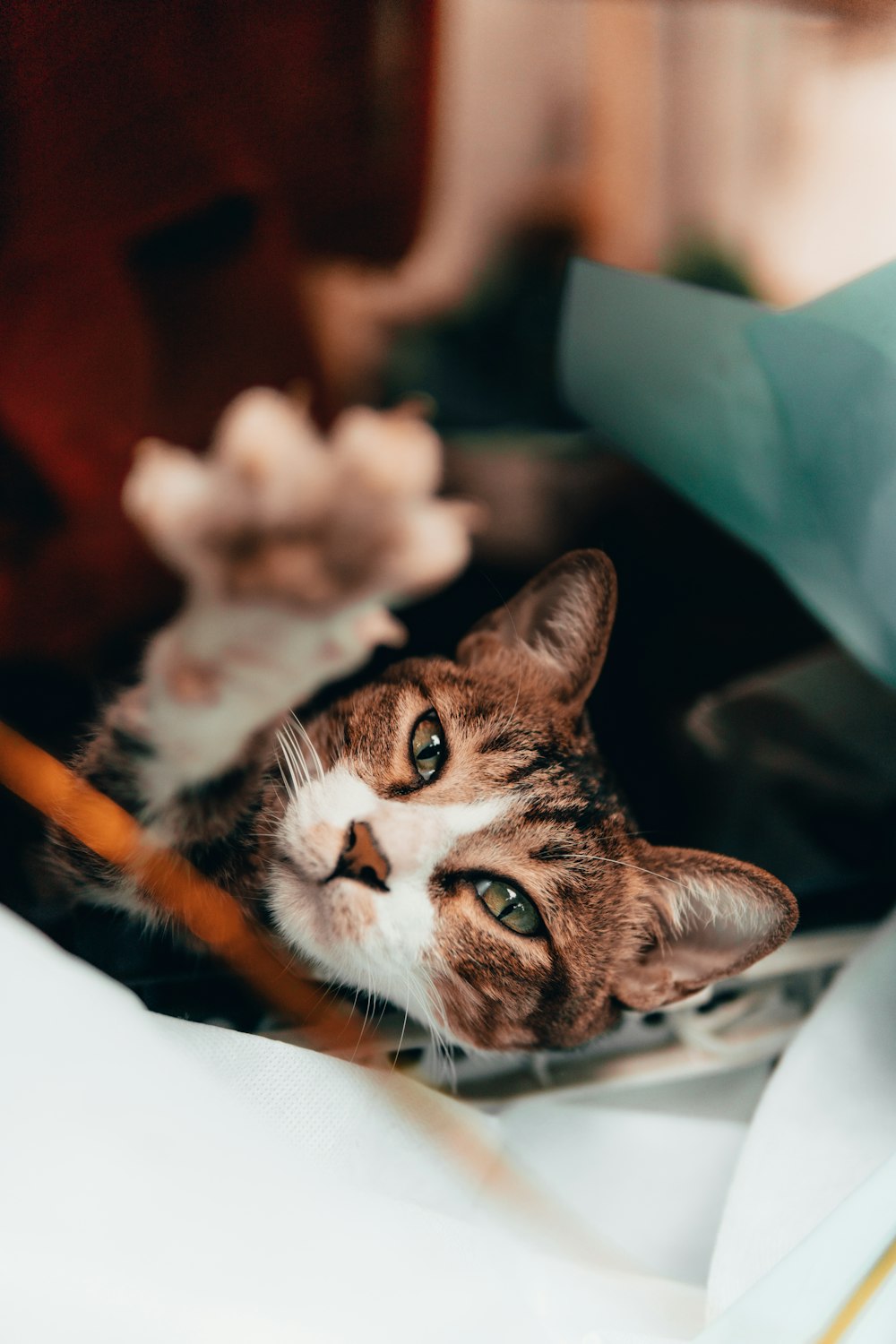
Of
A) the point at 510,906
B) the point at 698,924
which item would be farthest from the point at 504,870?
the point at 698,924

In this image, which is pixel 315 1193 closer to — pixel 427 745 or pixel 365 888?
pixel 365 888

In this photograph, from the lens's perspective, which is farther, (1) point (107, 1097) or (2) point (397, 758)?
(2) point (397, 758)

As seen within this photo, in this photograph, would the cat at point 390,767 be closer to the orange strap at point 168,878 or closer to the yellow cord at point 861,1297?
the orange strap at point 168,878

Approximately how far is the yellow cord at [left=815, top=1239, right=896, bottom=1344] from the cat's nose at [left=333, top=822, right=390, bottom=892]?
1.11 feet

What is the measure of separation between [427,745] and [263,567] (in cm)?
24

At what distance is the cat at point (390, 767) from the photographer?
1.89 ft

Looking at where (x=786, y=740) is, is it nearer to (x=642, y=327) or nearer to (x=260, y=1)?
(x=642, y=327)

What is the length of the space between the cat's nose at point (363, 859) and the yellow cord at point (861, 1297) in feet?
1.11

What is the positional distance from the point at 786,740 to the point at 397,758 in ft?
1.45

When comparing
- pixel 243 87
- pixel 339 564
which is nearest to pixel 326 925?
pixel 339 564

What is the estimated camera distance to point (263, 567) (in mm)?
734

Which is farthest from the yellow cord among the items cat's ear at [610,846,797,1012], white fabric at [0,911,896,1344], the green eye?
the green eye

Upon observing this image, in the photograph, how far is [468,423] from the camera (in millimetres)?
774

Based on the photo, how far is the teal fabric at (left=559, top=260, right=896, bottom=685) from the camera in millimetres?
627
